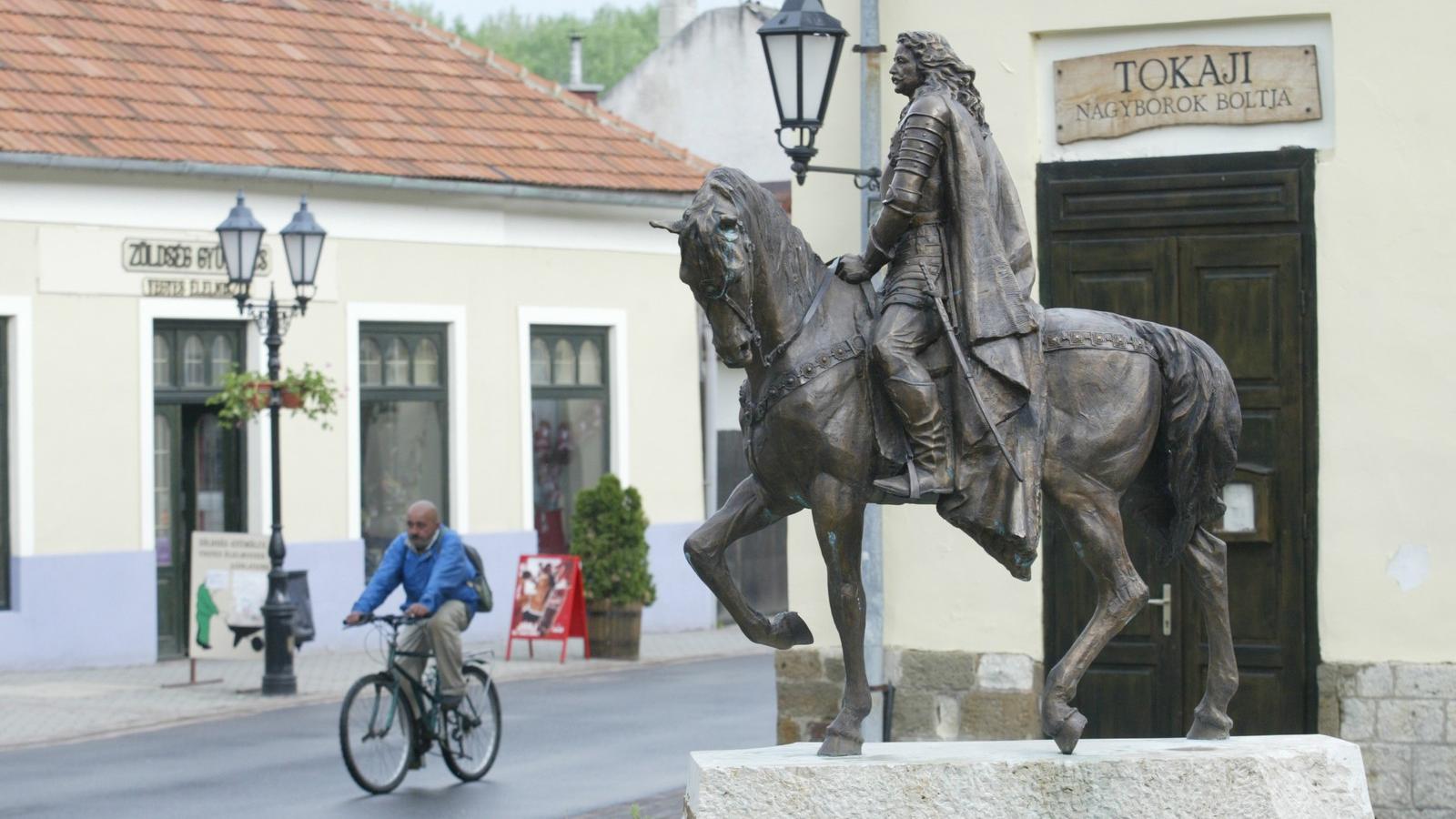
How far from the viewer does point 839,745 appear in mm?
7328

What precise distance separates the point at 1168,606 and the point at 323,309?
40.7 feet

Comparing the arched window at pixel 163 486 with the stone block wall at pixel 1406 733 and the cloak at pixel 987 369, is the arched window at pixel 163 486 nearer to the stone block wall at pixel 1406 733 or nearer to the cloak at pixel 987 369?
the stone block wall at pixel 1406 733

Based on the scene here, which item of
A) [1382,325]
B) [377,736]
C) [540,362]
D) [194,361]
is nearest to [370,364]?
[194,361]

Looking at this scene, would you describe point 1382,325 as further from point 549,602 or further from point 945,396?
point 549,602

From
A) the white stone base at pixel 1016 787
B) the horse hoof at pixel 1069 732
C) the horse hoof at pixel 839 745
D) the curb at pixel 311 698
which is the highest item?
the horse hoof at pixel 1069 732

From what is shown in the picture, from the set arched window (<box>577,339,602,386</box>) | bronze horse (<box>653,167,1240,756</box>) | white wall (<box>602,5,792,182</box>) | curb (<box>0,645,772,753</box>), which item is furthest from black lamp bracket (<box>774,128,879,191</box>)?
white wall (<box>602,5,792,182</box>)

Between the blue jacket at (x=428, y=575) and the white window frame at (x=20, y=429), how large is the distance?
280 inches

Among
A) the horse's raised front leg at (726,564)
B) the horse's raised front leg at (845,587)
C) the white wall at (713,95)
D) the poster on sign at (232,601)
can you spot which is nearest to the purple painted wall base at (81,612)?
the poster on sign at (232,601)

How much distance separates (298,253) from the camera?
18.4 m

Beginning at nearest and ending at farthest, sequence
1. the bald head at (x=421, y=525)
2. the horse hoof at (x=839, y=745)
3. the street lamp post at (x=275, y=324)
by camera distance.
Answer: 1. the horse hoof at (x=839, y=745)
2. the bald head at (x=421, y=525)
3. the street lamp post at (x=275, y=324)

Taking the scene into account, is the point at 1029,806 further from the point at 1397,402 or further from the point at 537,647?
the point at 537,647

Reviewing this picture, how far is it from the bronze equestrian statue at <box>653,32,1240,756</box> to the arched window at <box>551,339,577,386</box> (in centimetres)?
1666

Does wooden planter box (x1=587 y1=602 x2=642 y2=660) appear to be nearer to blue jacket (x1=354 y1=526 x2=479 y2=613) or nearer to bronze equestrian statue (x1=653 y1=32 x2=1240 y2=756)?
blue jacket (x1=354 y1=526 x2=479 y2=613)

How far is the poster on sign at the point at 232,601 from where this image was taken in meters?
18.6
